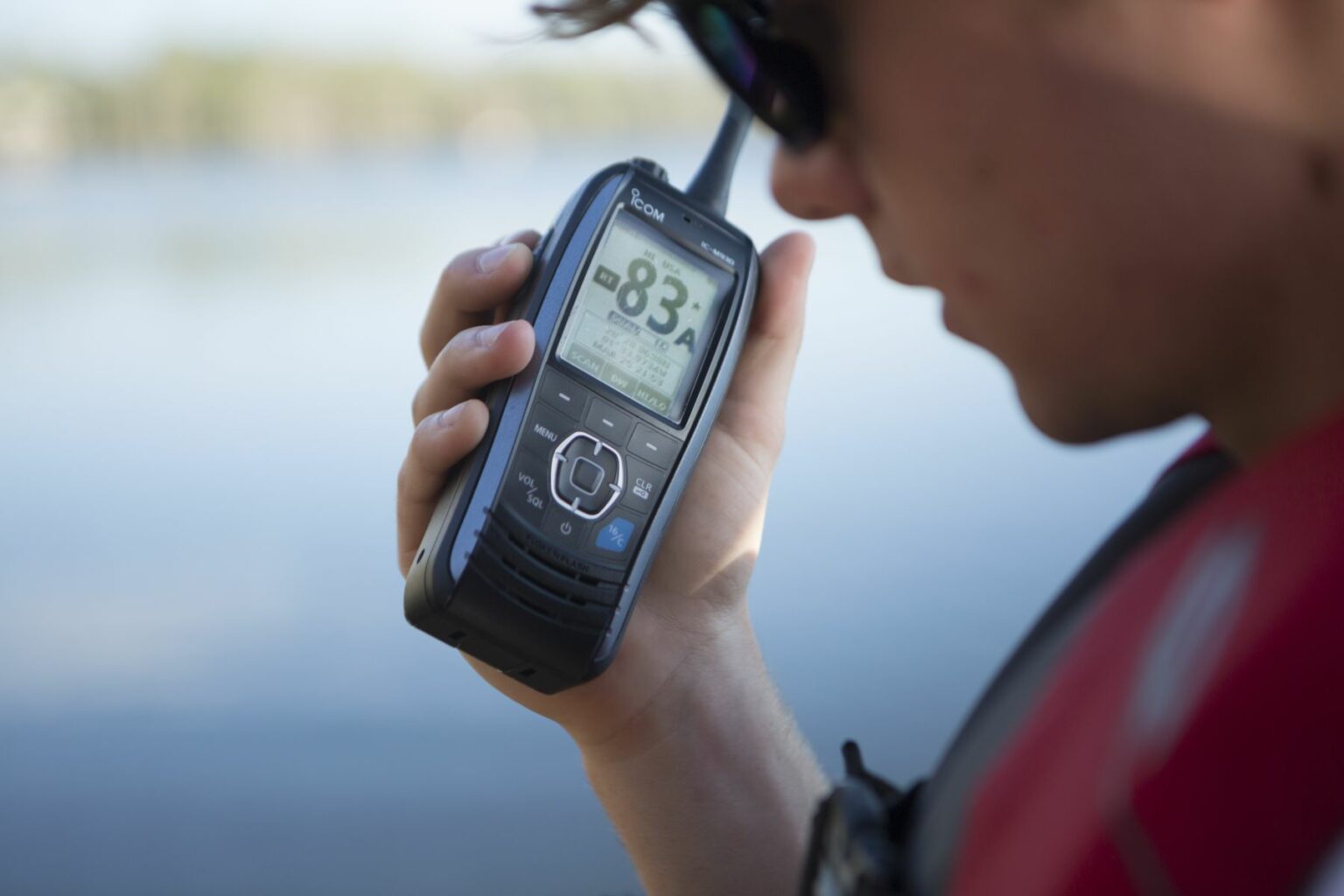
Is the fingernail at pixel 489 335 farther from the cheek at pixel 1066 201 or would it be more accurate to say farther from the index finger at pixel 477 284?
the cheek at pixel 1066 201

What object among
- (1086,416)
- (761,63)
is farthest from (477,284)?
(1086,416)

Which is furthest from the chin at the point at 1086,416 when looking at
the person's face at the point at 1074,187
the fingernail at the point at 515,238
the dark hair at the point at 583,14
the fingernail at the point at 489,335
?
the fingernail at the point at 515,238

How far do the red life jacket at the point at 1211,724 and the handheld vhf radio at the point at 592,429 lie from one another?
1.70ft

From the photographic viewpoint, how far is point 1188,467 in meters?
0.69

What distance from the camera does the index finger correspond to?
962 millimetres

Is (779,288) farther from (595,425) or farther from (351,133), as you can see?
(351,133)

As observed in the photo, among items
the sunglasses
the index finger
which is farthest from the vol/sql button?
the sunglasses

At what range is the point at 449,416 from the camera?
0.90 metres

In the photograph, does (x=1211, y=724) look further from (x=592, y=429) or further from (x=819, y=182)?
(x=592, y=429)

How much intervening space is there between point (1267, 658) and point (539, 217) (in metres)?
3.57

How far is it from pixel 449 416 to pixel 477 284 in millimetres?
112

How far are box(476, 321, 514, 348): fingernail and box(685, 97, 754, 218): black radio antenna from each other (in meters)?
0.23

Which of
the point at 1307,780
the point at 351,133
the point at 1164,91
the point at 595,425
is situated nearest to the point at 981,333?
the point at 1164,91

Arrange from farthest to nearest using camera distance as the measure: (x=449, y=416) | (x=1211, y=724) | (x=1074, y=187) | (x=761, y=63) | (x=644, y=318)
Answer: (x=644, y=318) < (x=449, y=416) < (x=761, y=63) < (x=1074, y=187) < (x=1211, y=724)
